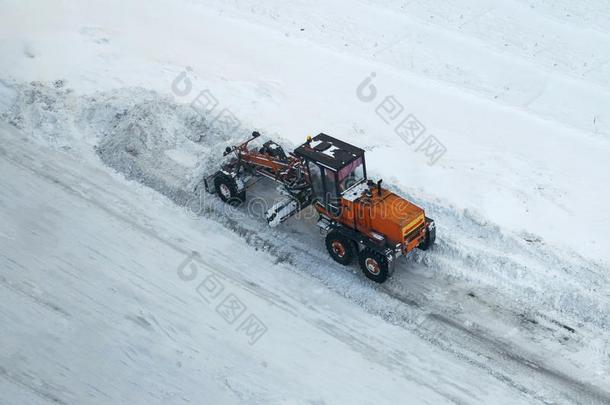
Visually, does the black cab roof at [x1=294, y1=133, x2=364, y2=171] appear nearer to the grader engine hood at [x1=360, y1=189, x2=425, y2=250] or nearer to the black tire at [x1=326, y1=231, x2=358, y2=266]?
the grader engine hood at [x1=360, y1=189, x2=425, y2=250]

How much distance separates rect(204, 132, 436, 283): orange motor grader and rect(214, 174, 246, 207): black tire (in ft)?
3.96

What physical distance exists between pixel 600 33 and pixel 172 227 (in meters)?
16.4

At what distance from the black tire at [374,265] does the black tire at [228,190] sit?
3.49m

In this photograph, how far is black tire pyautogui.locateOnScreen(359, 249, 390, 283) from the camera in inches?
480

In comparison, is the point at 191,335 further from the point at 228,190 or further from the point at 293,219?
the point at 228,190

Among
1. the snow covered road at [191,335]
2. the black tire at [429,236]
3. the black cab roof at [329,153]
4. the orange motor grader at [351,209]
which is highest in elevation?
the black cab roof at [329,153]

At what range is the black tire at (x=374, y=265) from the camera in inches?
480

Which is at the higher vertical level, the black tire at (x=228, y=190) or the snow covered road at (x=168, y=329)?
the black tire at (x=228, y=190)

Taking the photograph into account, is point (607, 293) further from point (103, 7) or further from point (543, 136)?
point (103, 7)

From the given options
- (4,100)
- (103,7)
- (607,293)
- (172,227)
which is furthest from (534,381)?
(103,7)

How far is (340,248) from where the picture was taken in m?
12.9

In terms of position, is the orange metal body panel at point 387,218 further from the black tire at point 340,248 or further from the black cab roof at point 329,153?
the black cab roof at point 329,153

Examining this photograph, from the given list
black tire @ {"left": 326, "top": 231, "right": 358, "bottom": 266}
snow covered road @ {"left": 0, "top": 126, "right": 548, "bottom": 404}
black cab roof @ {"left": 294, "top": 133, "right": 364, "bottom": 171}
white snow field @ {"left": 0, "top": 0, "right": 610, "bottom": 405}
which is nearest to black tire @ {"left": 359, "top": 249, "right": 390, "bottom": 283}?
white snow field @ {"left": 0, "top": 0, "right": 610, "bottom": 405}

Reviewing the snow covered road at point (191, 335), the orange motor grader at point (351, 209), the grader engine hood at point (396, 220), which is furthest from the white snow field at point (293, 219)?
the grader engine hood at point (396, 220)
